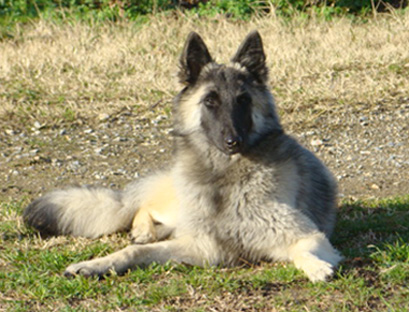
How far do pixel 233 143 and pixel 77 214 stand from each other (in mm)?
1544

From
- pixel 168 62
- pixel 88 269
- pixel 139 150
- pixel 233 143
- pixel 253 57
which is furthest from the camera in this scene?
pixel 168 62

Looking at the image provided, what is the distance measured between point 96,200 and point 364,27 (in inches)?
266

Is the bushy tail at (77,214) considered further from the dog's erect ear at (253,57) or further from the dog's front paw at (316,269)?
the dog's front paw at (316,269)

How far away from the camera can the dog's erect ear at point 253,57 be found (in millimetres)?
4844

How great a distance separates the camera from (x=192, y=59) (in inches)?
192

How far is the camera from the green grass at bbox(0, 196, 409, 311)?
3914 mm

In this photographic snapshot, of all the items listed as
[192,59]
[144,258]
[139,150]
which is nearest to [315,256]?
[144,258]

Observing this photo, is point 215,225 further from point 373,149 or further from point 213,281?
point 373,149

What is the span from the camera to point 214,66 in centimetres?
488

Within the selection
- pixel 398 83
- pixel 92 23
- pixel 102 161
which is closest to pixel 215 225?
pixel 102 161

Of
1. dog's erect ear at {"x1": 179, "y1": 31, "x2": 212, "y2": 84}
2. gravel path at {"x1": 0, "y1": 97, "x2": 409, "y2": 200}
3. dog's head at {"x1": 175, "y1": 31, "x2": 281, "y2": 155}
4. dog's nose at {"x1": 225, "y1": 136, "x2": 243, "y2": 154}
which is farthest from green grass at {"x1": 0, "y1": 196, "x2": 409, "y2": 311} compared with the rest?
gravel path at {"x1": 0, "y1": 97, "x2": 409, "y2": 200}

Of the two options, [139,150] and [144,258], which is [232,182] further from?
[139,150]

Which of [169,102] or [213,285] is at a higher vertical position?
[213,285]

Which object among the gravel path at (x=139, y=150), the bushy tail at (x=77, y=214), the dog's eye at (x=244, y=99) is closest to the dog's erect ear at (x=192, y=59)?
the dog's eye at (x=244, y=99)
